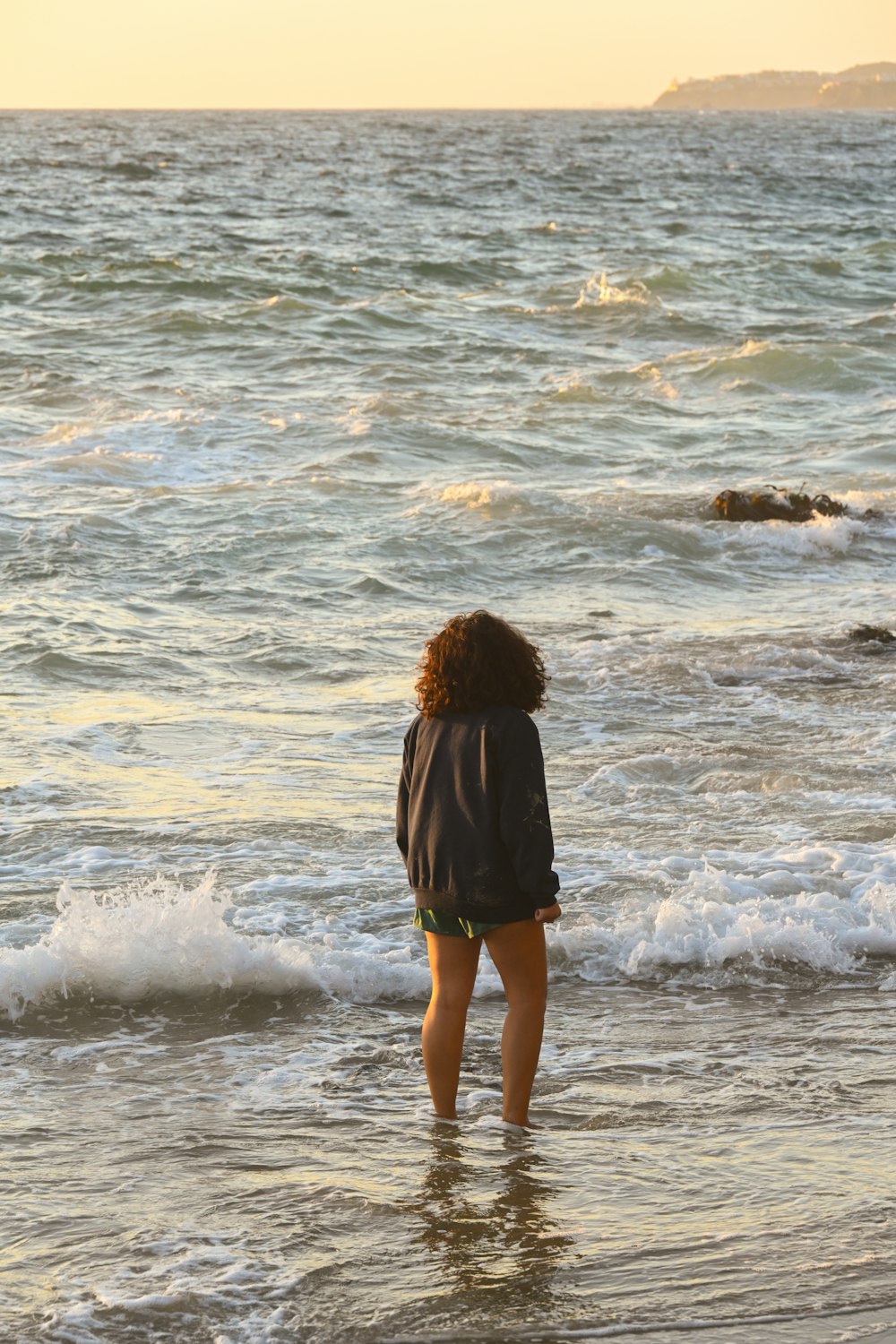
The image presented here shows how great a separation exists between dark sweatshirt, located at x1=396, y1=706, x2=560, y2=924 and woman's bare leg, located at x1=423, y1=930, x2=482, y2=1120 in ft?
0.52

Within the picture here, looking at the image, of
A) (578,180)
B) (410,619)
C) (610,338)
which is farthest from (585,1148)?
(578,180)

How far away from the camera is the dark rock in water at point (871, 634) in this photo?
35.1 feet

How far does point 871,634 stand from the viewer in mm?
10734

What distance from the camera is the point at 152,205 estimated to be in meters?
44.2

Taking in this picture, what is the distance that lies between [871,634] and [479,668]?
23.1 ft

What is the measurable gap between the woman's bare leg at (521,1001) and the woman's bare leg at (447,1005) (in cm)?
8

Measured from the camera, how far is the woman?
4.26 meters

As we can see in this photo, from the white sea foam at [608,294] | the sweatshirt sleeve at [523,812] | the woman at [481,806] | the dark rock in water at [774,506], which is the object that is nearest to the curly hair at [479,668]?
the woman at [481,806]

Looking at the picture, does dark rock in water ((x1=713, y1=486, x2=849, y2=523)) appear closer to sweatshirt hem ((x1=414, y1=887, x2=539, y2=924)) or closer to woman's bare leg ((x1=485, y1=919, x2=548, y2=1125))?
woman's bare leg ((x1=485, y1=919, x2=548, y2=1125))

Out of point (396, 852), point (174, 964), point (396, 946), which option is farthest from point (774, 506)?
point (174, 964)

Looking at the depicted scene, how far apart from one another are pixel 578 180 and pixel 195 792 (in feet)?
175

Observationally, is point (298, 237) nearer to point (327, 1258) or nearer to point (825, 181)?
point (825, 181)

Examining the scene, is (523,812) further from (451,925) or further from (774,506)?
(774,506)

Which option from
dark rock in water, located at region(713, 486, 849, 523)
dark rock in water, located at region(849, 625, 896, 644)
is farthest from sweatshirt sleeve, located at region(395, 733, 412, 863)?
dark rock in water, located at region(713, 486, 849, 523)
